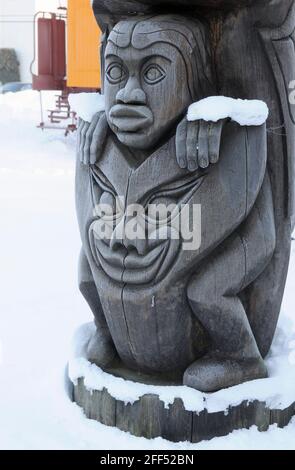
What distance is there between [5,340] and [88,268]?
2.33 feet

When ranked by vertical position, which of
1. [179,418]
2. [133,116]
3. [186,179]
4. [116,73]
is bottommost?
[179,418]

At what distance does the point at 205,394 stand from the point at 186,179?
0.54 m

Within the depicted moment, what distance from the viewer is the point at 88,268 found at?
1.63m

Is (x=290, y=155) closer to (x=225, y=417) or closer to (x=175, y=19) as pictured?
(x=175, y=19)

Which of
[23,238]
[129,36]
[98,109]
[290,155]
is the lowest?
[23,238]

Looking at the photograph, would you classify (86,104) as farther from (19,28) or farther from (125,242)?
(19,28)

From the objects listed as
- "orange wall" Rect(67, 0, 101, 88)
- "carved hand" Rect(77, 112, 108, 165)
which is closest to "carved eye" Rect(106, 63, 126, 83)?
"carved hand" Rect(77, 112, 108, 165)

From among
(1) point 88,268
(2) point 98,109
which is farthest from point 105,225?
(2) point 98,109

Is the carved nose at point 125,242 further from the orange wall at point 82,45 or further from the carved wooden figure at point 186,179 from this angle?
the orange wall at point 82,45

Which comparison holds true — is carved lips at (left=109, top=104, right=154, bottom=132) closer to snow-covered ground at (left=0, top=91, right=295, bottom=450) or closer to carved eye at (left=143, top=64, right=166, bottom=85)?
carved eye at (left=143, top=64, right=166, bottom=85)

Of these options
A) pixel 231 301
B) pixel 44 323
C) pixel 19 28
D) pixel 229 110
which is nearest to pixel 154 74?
pixel 229 110

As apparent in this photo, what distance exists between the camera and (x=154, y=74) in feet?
4.74

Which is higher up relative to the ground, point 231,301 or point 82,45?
point 82,45

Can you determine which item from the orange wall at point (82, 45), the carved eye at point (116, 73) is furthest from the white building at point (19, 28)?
the carved eye at point (116, 73)
